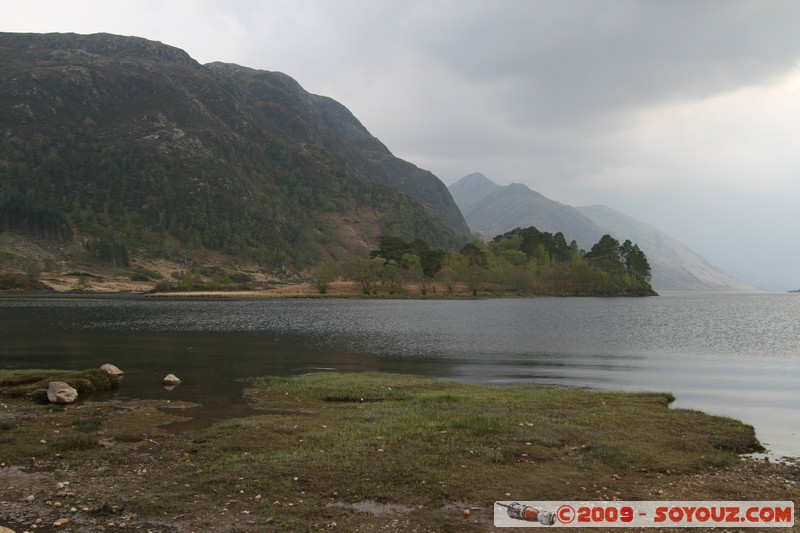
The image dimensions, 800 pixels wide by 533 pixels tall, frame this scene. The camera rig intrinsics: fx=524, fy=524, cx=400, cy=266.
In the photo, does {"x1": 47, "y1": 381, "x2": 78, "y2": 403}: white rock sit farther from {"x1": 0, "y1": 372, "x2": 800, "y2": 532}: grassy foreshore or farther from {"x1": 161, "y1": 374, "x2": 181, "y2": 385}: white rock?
{"x1": 161, "y1": 374, "x2": 181, "y2": 385}: white rock

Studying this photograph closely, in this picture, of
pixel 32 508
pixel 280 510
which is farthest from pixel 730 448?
pixel 32 508

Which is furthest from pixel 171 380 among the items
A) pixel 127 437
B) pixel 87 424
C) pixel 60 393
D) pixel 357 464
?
pixel 357 464

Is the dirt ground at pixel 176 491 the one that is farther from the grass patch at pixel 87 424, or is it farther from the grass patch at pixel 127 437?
the grass patch at pixel 87 424

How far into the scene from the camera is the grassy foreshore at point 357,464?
1552cm

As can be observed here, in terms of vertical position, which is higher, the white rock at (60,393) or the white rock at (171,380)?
the white rock at (60,393)

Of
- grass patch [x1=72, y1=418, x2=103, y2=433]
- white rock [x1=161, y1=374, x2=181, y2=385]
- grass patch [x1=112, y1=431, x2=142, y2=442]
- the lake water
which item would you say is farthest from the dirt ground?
white rock [x1=161, y1=374, x2=181, y2=385]

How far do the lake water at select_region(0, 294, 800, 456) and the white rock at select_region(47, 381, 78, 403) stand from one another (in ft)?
13.1

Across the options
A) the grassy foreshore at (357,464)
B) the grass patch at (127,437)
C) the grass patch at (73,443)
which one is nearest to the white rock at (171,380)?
the grassy foreshore at (357,464)

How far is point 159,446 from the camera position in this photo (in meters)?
22.8

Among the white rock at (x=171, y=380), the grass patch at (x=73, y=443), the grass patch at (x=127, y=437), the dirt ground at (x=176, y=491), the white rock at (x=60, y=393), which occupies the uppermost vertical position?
the dirt ground at (x=176, y=491)

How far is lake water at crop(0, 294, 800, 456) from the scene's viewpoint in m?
39.2

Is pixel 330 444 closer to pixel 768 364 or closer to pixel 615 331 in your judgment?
pixel 768 364

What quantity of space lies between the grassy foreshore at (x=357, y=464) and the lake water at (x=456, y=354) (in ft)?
17.5

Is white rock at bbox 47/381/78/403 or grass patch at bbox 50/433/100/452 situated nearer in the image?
grass patch at bbox 50/433/100/452
